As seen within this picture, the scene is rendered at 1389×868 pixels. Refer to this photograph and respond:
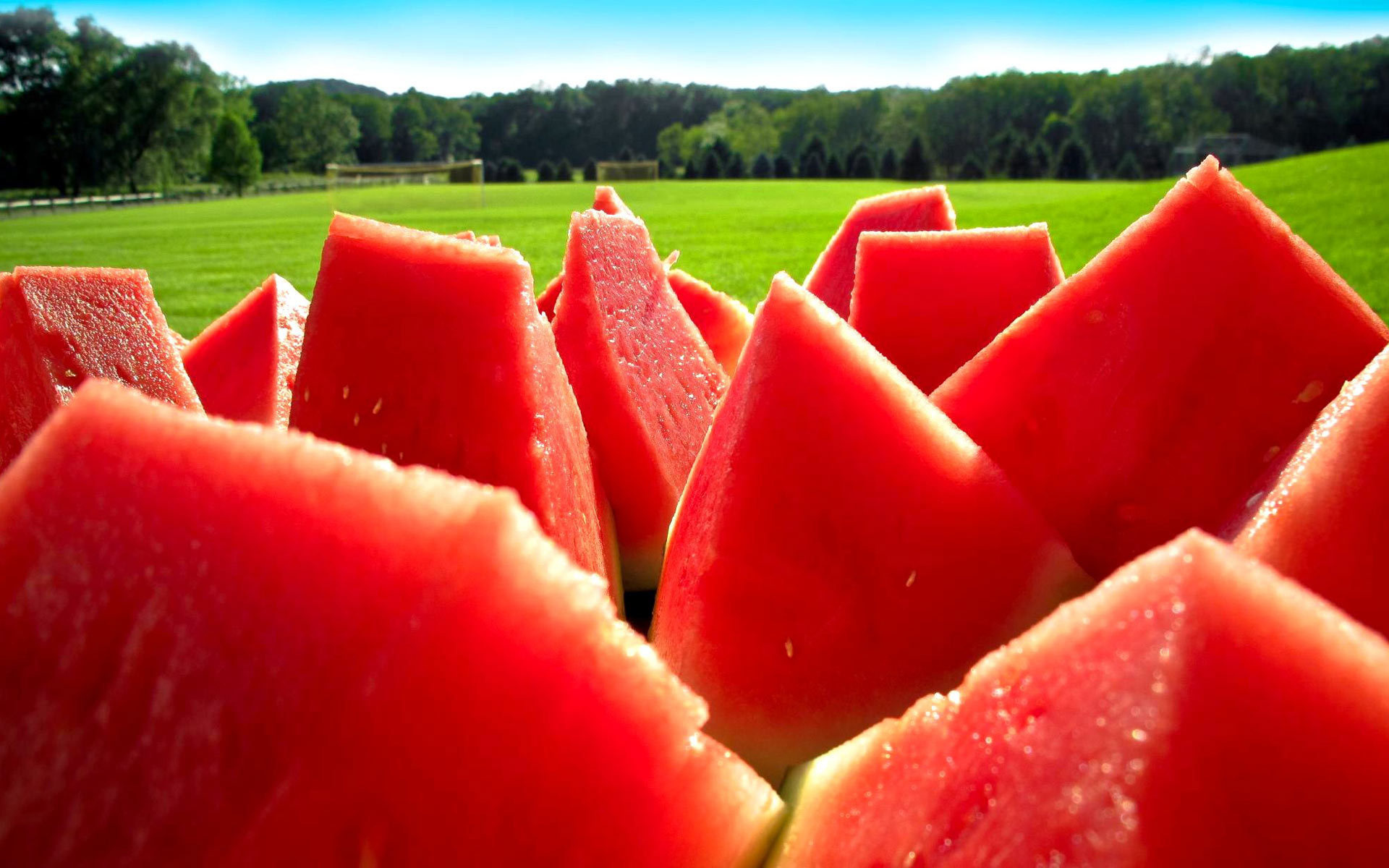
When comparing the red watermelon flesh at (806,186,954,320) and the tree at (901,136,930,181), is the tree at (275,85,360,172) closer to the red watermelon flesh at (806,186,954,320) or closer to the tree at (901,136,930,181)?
the tree at (901,136,930,181)

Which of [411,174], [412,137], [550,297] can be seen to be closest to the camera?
[550,297]

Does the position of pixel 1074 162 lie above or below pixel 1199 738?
above

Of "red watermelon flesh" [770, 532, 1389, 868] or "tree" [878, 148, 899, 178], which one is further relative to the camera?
"tree" [878, 148, 899, 178]

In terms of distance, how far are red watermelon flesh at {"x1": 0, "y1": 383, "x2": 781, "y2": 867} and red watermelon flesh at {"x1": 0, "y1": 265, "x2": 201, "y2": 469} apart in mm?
449

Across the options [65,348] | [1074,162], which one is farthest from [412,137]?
[65,348]

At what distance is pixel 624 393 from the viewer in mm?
818

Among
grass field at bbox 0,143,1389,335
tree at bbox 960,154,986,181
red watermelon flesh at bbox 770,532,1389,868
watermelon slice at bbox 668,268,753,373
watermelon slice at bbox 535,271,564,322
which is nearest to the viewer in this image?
red watermelon flesh at bbox 770,532,1389,868

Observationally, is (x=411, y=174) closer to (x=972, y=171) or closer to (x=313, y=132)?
(x=972, y=171)

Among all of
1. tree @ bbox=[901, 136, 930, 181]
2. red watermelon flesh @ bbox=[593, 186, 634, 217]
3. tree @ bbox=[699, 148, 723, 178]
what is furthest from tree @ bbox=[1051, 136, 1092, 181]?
red watermelon flesh @ bbox=[593, 186, 634, 217]

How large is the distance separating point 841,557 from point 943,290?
0.39m

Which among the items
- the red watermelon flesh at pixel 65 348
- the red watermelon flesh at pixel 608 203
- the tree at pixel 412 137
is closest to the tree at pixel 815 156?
the tree at pixel 412 137

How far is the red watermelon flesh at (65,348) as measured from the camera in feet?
2.41

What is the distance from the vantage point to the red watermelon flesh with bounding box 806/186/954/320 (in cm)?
112

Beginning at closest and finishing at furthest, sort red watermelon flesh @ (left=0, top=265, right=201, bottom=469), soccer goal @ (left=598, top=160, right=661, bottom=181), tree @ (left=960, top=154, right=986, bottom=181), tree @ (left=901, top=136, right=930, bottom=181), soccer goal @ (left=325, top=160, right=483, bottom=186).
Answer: red watermelon flesh @ (left=0, top=265, right=201, bottom=469) → soccer goal @ (left=325, top=160, right=483, bottom=186) → tree @ (left=901, top=136, right=930, bottom=181) → soccer goal @ (left=598, top=160, right=661, bottom=181) → tree @ (left=960, top=154, right=986, bottom=181)
